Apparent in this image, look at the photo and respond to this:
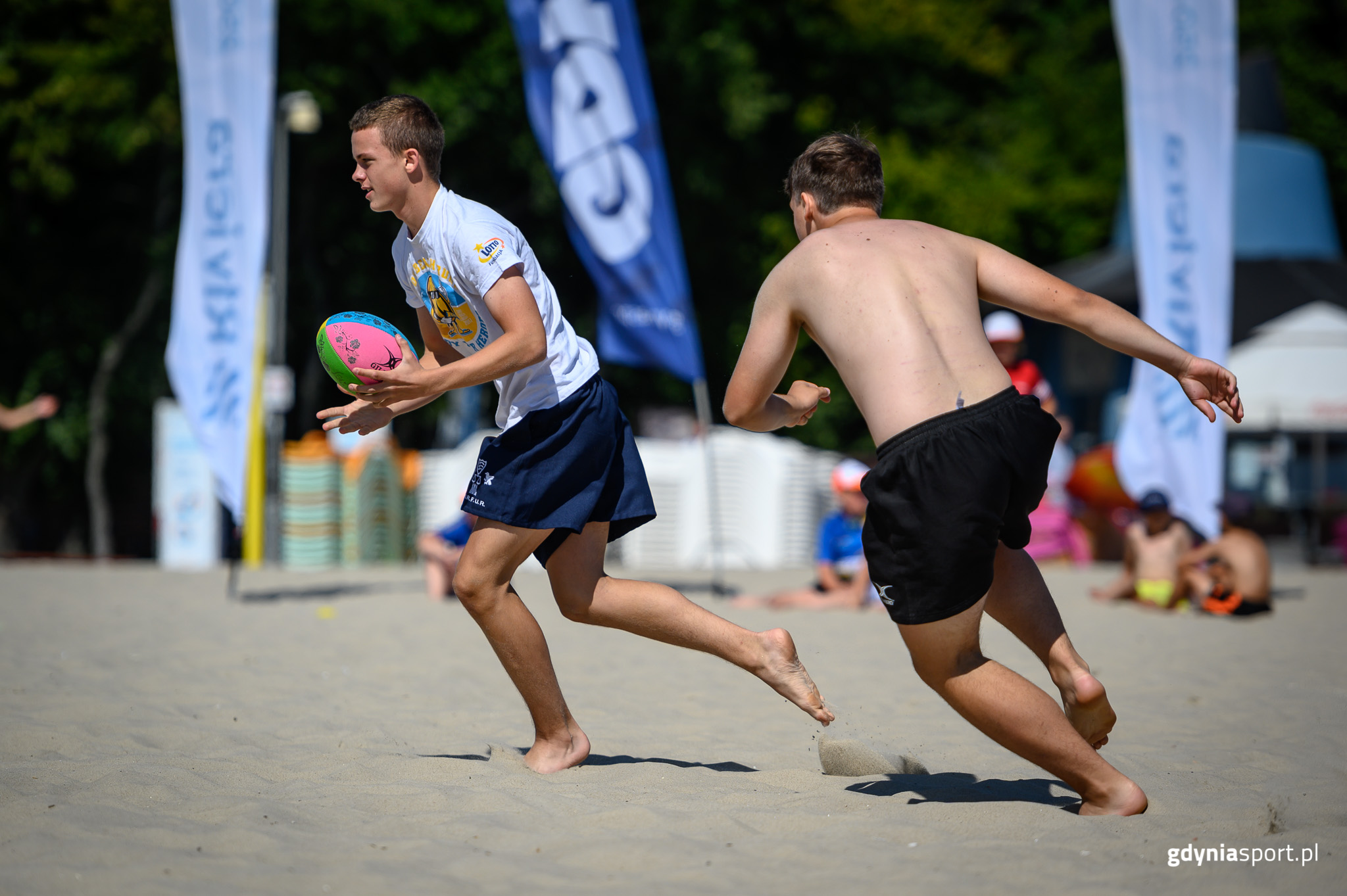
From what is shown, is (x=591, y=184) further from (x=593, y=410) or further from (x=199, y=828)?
(x=199, y=828)

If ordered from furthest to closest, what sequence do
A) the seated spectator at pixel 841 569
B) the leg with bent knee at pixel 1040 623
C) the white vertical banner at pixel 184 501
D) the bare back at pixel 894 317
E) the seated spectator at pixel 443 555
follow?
1. the white vertical banner at pixel 184 501
2. the seated spectator at pixel 443 555
3. the seated spectator at pixel 841 569
4. the leg with bent knee at pixel 1040 623
5. the bare back at pixel 894 317

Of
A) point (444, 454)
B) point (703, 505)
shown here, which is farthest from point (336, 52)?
point (703, 505)

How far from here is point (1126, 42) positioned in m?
9.10

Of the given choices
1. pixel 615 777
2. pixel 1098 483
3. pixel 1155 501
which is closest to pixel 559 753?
pixel 615 777

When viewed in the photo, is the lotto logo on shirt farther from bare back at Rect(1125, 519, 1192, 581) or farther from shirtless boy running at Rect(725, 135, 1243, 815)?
bare back at Rect(1125, 519, 1192, 581)

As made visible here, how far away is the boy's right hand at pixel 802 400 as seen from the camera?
3.30 meters

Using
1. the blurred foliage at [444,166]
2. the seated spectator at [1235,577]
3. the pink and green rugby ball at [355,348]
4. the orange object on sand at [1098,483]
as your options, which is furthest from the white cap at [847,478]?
the blurred foliage at [444,166]

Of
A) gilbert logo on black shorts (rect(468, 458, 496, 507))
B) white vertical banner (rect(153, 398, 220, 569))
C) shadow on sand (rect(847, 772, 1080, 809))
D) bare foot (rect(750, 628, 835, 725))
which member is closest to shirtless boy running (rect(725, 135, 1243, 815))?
shadow on sand (rect(847, 772, 1080, 809))

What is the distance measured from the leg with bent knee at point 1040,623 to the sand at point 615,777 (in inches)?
10.4

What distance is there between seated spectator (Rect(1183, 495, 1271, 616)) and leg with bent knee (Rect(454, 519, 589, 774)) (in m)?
5.92

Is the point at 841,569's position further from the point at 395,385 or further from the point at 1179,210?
the point at 395,385

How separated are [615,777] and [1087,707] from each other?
1.28m

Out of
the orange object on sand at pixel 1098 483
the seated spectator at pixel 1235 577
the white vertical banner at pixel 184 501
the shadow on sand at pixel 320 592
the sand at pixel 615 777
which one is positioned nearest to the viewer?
the sand at pixel 615 777

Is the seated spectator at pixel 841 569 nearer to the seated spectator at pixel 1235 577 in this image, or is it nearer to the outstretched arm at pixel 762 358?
the seated spectator at pixel 1235 577
